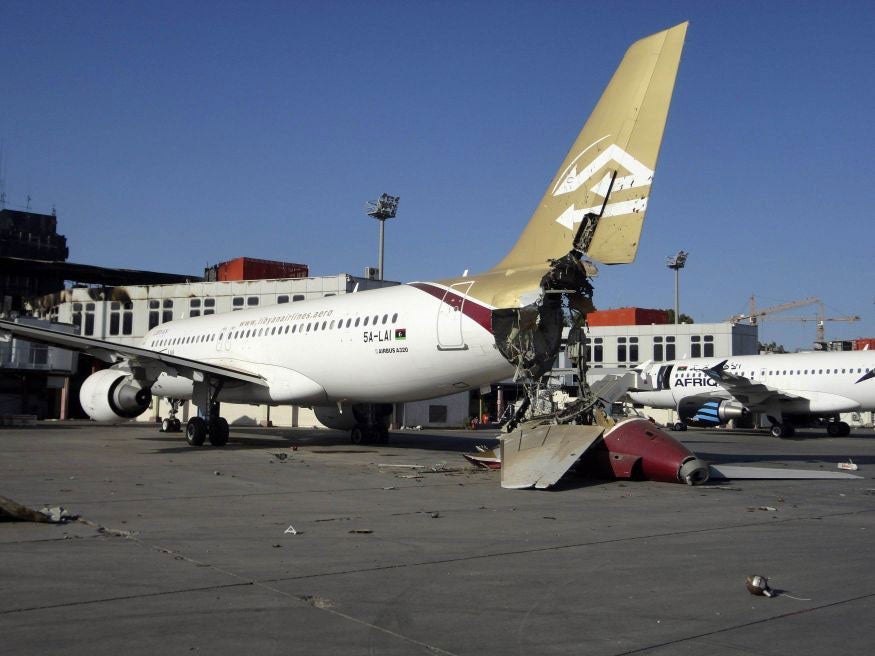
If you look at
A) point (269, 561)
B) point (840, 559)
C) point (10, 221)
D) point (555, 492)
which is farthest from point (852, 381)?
point (10, 221)

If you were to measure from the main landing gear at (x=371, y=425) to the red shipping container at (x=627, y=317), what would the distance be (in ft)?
172

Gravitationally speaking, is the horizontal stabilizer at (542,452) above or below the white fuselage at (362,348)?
below

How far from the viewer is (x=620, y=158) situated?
516 inches

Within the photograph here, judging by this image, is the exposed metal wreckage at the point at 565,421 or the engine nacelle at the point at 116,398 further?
the engine nacelle at the point at 116,398

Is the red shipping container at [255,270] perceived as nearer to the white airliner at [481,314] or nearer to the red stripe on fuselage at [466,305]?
the white airliner at [481,314]

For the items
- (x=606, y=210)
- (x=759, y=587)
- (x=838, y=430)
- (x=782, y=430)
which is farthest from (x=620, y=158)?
(x=838, y=430)

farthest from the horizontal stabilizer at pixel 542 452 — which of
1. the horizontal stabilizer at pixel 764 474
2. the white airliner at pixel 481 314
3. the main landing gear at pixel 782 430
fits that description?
the main landing gear at pixel 782 430

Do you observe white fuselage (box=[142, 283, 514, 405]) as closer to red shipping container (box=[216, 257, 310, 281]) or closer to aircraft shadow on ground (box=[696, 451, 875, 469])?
aircraft shadow on ground (box=[696, 451, 875, 469])

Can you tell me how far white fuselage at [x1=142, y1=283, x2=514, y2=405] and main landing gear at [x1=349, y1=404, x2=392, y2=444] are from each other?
254 centimetres

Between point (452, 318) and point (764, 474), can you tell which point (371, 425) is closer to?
point (452, 318)

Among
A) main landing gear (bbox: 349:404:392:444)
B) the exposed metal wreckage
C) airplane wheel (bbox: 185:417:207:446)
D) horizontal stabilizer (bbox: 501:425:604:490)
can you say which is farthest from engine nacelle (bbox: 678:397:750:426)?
horizontal stabilizer (bbox: 501:425:604:490)

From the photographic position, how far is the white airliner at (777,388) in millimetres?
34125

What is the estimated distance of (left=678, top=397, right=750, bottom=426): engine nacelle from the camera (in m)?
36.2

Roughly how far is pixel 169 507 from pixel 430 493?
131 inches
